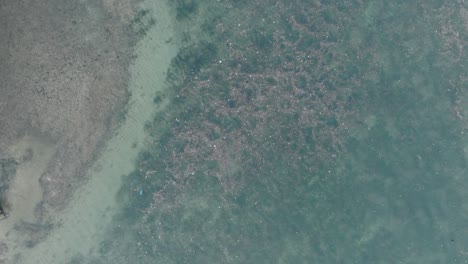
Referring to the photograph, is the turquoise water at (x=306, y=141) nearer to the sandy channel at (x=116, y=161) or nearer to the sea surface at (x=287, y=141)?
the sea surface at (x=287, y=141)

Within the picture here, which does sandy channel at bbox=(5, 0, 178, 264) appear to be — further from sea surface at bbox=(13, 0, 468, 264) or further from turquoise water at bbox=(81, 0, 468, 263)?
turquoise water at bbox=(81, 0, 468, 263)

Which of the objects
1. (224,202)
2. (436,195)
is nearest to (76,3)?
(224,202)

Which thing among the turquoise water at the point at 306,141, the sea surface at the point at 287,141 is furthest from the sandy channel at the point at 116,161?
the turquoise water at the point at 306,141

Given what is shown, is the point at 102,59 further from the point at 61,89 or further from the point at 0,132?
the point at 0,132

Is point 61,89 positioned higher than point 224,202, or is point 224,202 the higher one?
point 61,89

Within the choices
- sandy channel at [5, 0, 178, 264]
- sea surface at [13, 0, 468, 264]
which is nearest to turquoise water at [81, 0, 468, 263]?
sea surface at [13, 0, 468, 264]
